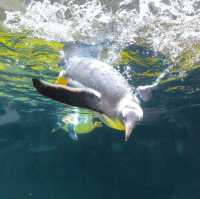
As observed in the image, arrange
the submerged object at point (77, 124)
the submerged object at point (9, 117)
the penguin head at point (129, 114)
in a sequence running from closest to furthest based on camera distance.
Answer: the penguin head at point (129, 114) → the submerged object at point (77, 124) → the submerged object at point (9, 117)

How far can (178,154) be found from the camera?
23.8 m

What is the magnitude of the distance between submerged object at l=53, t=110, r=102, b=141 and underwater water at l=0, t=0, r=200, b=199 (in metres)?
0.62

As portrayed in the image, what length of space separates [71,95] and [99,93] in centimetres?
35

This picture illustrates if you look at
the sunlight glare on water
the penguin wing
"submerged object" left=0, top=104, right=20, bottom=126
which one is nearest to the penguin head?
the penguin wing

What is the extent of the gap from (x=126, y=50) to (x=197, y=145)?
13062 millimetres

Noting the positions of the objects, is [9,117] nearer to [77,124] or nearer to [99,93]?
[77,124]

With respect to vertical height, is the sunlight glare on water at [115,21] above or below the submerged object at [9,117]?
above

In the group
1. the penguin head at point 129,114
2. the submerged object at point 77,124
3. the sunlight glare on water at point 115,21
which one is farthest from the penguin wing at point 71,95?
the submerged object at point 77,124

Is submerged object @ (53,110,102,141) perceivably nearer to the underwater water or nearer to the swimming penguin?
the underwater water

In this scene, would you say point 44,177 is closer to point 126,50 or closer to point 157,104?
point 157,104

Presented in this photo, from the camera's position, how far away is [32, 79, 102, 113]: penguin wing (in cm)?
280

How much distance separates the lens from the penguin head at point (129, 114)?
3043mm

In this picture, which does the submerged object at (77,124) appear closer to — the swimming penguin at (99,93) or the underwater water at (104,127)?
the underwater water at (104,127)

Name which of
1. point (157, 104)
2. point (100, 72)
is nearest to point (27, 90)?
point (157, 104)
